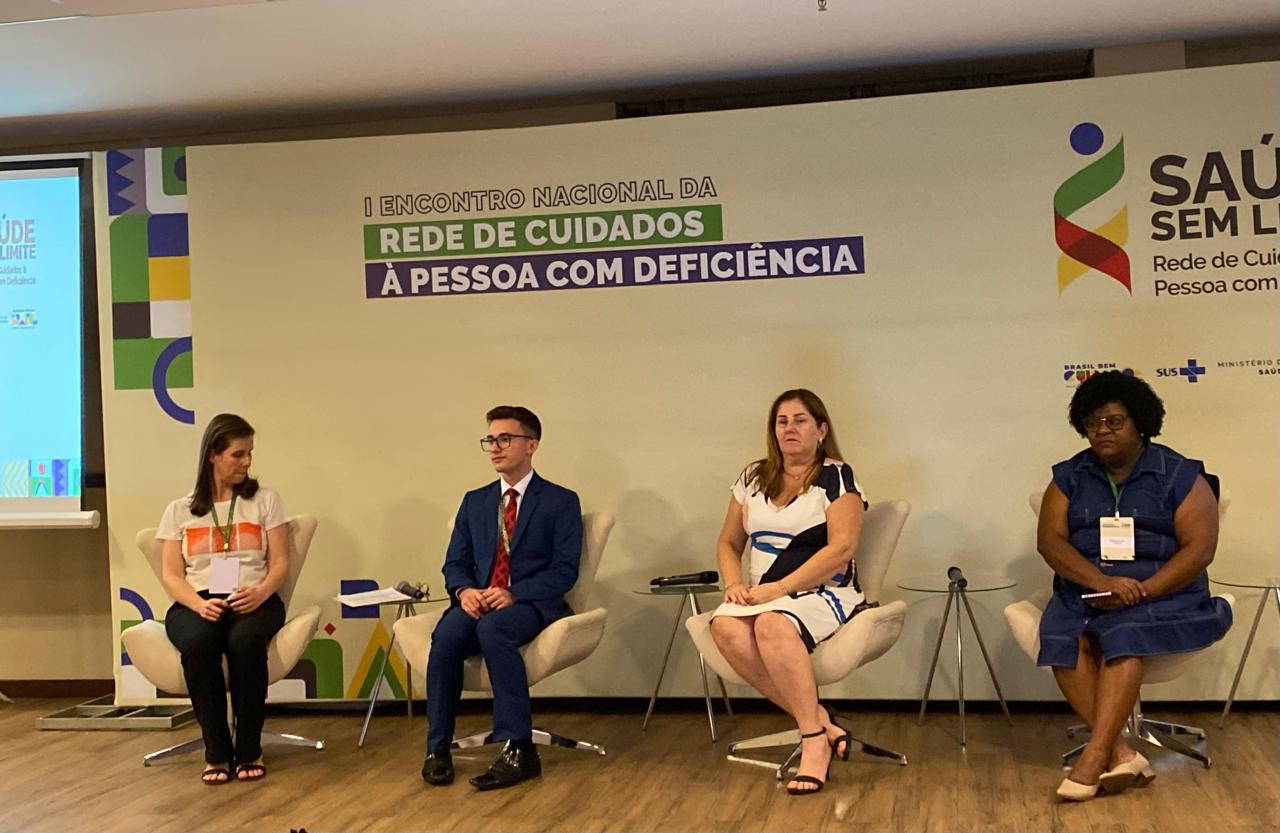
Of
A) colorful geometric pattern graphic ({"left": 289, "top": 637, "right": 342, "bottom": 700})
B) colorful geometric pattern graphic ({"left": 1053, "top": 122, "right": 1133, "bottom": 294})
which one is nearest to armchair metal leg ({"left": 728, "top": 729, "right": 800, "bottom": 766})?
colorful geometric pattern graphic ({"left": 289, "top": 637, "right": 342, "bottom": 700})

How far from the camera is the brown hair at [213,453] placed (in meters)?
4.89

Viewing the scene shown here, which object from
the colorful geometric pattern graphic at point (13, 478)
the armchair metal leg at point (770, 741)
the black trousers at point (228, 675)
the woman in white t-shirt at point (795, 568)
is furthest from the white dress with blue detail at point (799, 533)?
the colorful geometric pattern graphic at point (13, 478)

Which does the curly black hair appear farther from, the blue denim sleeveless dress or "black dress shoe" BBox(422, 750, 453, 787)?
"black dress shoe" BBox(422, 750, 453, 787)

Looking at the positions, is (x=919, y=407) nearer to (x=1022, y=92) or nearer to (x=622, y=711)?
(x=1022, y=92)

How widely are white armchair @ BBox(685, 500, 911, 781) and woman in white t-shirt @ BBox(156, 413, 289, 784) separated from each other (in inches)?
62.0

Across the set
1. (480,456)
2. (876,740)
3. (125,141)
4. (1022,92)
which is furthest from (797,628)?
(125,141)

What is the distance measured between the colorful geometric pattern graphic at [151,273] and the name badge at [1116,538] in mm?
3867

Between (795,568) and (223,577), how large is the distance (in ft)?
6.87

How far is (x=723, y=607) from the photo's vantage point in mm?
4488

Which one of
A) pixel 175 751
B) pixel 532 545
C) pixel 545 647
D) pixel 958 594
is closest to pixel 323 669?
pixel 175 751

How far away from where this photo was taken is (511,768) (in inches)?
172

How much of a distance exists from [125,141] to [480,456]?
8.29ft

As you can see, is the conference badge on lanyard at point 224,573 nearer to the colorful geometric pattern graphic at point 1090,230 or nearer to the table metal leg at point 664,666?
the table metal leg at point 664,666

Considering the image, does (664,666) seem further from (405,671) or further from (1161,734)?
(1161,734)
